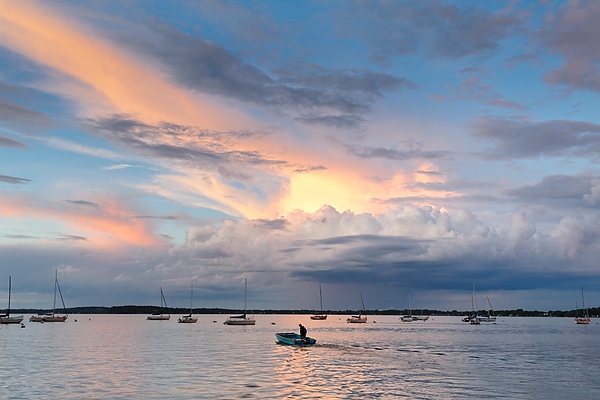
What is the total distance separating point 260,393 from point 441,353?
51.1 m

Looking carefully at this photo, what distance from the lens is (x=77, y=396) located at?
43812 millimetres

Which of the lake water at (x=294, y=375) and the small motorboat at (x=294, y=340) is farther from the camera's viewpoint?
the small motorboat at (x=294, y=340)

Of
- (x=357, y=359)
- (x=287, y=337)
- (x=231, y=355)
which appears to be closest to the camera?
(x=357, y=359)

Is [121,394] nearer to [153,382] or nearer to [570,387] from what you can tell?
[153,382]

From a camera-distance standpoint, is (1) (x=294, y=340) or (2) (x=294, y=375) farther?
(1) (x=294, y=340)

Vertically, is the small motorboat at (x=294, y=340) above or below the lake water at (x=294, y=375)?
above

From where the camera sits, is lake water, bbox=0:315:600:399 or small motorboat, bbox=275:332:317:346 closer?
lake water, bbox=0:315:600:399

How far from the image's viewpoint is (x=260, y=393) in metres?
45.1

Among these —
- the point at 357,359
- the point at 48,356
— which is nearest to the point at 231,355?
the point at 357,359

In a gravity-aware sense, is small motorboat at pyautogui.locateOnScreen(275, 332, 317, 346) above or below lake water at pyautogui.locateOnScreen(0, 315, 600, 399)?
above

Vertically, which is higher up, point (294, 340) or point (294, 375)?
point (294, 340)

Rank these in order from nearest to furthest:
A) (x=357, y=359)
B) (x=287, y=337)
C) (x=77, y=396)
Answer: (x=77, y=396) < (x=357, y=359) < (x=287, y=337)

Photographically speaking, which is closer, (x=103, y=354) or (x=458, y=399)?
(x=458, y=399)

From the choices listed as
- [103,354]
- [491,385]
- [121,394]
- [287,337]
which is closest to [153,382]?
[121,394]
